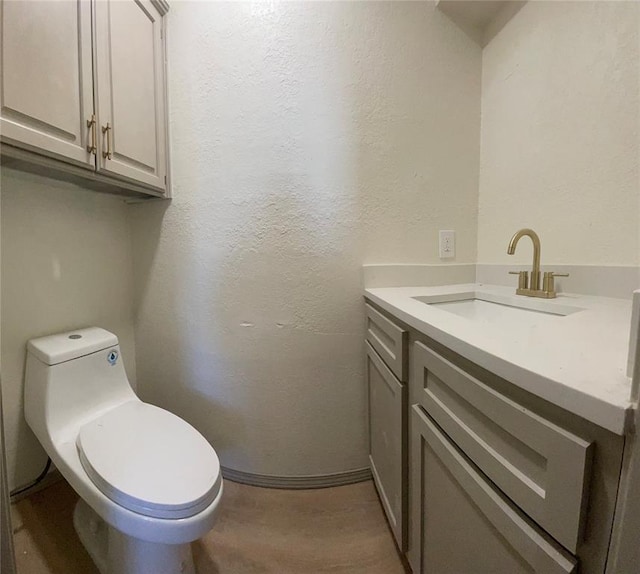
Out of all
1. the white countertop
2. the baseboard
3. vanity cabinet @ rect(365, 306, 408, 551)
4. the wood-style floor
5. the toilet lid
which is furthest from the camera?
the baseboard

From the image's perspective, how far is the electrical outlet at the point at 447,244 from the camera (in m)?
1.24

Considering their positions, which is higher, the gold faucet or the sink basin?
the gold faucet

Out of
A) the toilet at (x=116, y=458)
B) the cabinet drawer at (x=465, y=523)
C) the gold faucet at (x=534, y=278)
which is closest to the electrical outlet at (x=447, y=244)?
the gold faucet at (x=534, y=278)

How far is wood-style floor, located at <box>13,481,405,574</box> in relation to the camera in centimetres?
88

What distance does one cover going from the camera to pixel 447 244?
1247mm

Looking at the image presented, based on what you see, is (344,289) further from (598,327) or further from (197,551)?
(197,551)

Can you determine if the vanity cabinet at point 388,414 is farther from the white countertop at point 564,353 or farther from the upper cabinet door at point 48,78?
the upper cabinet door at point 48,78

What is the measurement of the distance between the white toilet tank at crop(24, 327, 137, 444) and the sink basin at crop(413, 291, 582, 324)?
3.76ft

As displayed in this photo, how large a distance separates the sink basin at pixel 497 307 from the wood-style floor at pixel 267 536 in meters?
0.84

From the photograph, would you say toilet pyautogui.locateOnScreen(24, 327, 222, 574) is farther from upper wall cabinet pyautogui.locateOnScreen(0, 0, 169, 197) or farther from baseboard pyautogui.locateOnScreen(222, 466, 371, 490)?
upper wall cabinet pyautogui.locateOnScreen(0, 0, 169, 197)

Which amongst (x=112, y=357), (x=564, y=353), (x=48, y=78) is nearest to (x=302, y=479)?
(x=112, y=357)

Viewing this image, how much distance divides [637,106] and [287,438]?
5.08ft

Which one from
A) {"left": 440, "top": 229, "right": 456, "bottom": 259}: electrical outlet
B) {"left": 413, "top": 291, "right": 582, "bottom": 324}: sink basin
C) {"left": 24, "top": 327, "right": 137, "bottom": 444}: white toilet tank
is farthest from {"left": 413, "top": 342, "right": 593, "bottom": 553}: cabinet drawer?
{"left": 24, "top": 327, "right": 137, "bottom": 444}: white toilet tank

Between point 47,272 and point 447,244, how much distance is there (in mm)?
1613
